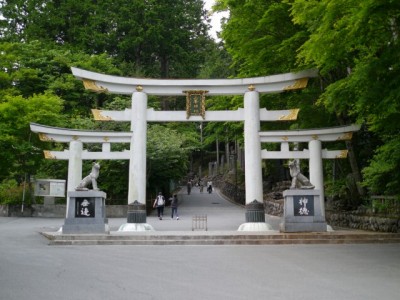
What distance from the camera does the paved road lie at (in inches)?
291

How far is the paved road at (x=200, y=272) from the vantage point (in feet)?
24.3

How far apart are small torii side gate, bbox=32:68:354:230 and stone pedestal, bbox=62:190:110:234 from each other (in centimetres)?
167

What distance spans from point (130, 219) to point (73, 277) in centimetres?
828

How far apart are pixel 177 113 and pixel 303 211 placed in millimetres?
6584

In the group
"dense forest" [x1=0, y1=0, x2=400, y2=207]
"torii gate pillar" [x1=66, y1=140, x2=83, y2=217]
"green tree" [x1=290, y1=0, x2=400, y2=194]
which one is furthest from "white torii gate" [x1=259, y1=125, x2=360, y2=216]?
"torii gate pillar" [x1=66, y1=140, x2=83, y2=217]

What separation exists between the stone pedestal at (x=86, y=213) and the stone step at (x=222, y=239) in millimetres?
994

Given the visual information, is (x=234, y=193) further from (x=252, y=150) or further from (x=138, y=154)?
(x=138, y=154)

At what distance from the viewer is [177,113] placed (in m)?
18.0

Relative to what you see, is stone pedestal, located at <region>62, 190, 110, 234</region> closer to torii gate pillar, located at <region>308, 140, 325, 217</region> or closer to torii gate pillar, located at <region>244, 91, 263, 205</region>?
torii gate pillar, located at <region>244, 91, 263, 205</region>

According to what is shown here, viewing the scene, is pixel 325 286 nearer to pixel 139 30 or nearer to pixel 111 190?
pixel 111 190

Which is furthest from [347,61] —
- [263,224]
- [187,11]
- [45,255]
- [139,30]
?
[187,11]

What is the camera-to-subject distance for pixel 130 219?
17016mm

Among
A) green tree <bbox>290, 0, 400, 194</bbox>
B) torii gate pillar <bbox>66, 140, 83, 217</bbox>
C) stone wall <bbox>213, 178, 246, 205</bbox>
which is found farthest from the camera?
stone wall <bbox>213, 178, 246, 205</bbox>

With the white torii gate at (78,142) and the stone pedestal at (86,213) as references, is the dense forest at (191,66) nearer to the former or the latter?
the white torii gate at (78,142)
